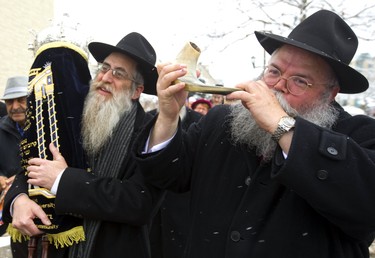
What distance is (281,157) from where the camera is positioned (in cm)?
162

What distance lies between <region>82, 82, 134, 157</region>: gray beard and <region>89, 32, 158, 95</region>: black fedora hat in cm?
25

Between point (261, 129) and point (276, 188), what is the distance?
30cm

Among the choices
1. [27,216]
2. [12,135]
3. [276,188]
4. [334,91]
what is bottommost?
[12,135]

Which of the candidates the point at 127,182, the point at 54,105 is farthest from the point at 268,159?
the point at 54,105

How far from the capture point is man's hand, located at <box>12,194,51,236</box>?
2.34m

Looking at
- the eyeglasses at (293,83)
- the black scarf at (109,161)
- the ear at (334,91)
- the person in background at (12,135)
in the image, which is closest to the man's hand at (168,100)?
the eyeglasses at (293,83)

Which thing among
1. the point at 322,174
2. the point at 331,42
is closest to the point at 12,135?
the point at 331,42

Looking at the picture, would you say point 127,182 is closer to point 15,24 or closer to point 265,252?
point 265,252

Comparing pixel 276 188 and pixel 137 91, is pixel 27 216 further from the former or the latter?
pixel 276 188

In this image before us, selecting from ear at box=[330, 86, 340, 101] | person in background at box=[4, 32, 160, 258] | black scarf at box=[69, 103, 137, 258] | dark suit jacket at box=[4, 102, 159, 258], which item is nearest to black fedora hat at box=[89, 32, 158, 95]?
person in background at box=[4, 32, 160, 258]

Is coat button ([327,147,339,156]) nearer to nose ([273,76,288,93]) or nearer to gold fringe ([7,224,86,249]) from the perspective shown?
nose ([273,76,288,93])

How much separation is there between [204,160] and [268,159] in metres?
0.35

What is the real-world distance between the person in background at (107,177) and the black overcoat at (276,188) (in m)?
0.41

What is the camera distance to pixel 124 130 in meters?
2.64
